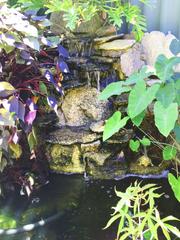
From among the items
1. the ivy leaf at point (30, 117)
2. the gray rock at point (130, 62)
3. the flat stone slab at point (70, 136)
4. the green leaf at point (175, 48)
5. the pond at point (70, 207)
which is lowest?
the pond at point (70, 207)

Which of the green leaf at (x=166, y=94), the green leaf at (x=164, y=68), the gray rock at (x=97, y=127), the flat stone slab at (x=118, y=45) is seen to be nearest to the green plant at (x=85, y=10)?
the flat stone slab at (x=118, y=45)

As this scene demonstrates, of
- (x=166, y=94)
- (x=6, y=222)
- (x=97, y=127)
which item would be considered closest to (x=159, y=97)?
(x=166, y=94)

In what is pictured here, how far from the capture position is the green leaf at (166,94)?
1541mm

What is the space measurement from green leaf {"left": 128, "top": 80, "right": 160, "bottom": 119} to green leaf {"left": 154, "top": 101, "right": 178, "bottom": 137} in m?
0.06

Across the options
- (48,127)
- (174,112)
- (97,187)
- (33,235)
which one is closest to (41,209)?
(33,235)

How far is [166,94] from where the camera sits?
156 cm

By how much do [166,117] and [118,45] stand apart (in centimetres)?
120

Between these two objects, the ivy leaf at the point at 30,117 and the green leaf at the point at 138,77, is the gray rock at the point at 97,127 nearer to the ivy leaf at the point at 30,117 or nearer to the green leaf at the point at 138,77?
the ivy leaf at the point at 30,117

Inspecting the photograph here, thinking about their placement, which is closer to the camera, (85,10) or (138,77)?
(138,77)

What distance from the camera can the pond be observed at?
6.67 ft

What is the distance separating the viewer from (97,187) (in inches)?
96.8

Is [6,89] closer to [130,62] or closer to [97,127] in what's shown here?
[97,127]

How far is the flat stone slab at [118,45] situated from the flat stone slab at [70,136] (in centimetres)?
61

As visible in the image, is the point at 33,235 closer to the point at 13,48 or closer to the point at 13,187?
the point at 13,187
